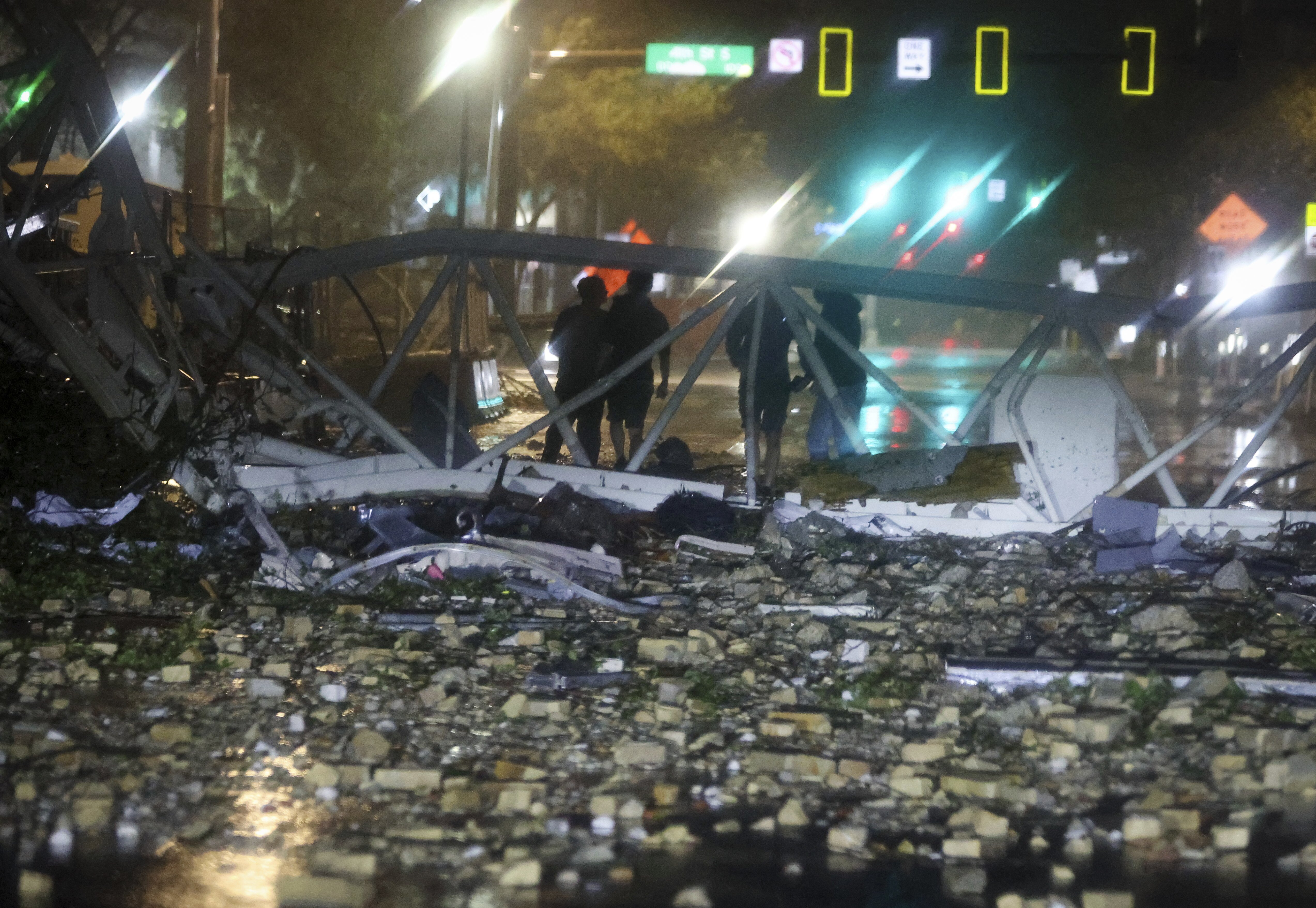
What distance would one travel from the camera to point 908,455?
9.18 meters

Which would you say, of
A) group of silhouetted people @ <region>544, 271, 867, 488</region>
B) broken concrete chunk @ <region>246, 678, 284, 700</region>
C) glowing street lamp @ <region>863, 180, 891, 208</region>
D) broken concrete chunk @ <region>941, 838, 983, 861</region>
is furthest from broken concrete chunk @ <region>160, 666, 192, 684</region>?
glowing street lamp @ <region>863, 180, 891, 208</region>

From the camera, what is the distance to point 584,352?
10547 mm

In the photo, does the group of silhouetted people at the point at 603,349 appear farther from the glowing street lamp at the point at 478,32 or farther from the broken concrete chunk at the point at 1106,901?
the glowing street lamp at the point at 478,32

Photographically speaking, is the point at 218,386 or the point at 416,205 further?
the point at 416,205

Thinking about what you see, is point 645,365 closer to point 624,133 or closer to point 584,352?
point 584,352

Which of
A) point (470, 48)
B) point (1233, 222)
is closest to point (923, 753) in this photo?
point (470, 48)

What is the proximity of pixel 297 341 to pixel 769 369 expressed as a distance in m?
3.41

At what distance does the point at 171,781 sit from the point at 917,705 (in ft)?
9.10

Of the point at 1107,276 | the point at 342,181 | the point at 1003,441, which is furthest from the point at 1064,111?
the point at 1003,441

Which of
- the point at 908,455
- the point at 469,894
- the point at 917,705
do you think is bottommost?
the point at 469,894

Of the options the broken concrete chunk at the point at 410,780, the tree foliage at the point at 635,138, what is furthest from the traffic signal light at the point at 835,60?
A: the broken concrete chunk at the point at 410,780

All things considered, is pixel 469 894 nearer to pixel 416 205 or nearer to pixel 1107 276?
pixel 416 205

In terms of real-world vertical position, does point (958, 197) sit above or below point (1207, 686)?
above

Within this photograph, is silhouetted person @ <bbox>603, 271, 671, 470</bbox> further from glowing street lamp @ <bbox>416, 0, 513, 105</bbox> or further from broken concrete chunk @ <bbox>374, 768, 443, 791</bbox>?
glowing street lamp @ <bbox>416, 0, 513, 105</bbox>
